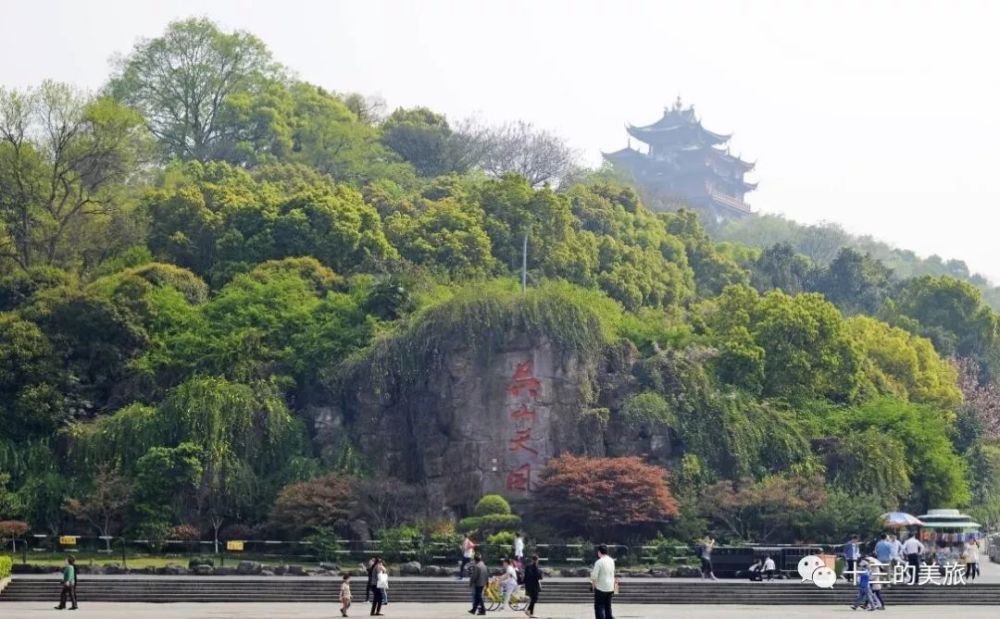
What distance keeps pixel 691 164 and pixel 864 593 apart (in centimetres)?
9272

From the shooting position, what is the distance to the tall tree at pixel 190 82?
75312mm

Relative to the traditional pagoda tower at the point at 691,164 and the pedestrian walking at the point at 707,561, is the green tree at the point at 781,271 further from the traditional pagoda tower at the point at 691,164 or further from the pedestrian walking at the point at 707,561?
the traditional pagoda tower at the point at 691,164

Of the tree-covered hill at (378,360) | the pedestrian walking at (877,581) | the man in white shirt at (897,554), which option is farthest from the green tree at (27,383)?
the pedestrian walking at (877,581)

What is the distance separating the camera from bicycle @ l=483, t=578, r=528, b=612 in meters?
34.8

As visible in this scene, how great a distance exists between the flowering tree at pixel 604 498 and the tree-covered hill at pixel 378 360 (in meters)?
0.13

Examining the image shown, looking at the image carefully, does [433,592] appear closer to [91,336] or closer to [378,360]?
[378,360]

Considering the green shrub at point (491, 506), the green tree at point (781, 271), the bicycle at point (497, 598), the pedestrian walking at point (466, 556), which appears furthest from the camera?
the green tree at point (781, 271)

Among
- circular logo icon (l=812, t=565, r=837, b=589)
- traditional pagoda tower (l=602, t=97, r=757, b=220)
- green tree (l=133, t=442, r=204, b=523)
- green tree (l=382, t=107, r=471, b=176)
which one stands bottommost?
circular logo icon (l=812, t=565, r=837, b=589)

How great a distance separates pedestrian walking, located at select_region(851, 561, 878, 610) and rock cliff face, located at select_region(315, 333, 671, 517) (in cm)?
1467

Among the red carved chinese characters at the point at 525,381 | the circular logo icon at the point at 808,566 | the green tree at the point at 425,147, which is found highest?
the green tree at the point at 425,147

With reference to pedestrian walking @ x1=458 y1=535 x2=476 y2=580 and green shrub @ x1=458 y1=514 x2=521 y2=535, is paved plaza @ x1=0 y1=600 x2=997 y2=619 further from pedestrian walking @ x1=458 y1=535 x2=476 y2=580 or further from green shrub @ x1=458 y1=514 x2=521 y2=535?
green shrub @ x1=458 y1=514 x2=521 y2=535

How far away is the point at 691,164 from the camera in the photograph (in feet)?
414

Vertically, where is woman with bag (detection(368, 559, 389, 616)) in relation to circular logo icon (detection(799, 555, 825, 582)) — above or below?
below

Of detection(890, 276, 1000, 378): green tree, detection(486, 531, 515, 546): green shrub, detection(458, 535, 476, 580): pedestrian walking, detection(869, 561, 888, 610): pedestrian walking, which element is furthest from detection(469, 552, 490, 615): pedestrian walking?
detection(890, 276, 1000, 378): green tree
